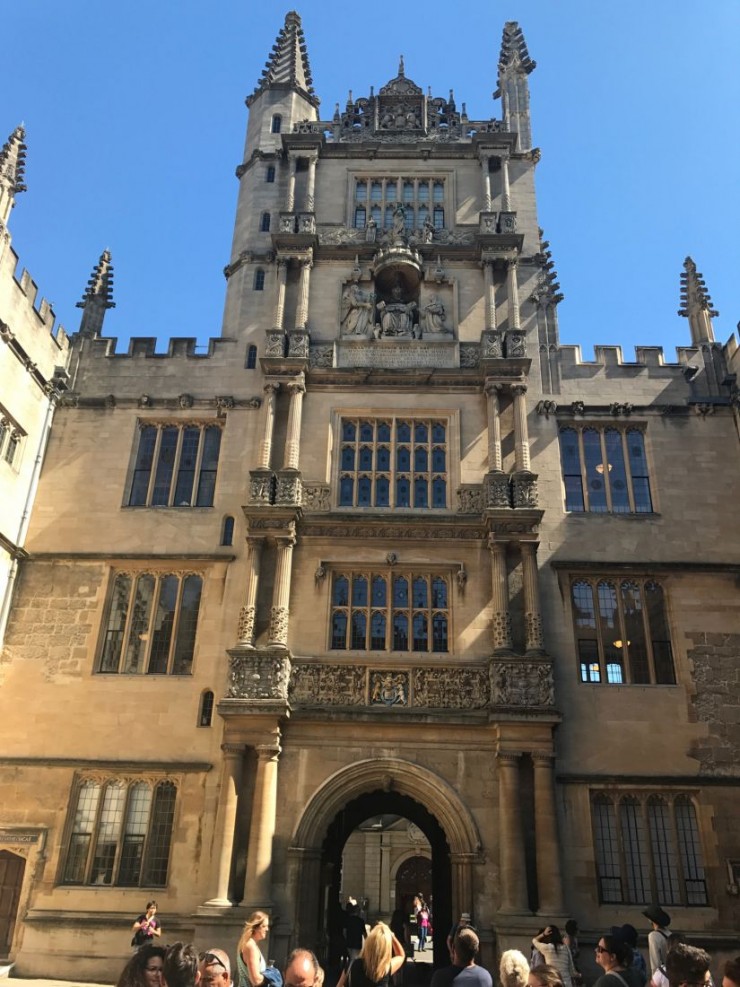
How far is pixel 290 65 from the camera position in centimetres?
2805

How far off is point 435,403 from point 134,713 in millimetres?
10641

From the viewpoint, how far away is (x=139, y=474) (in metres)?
21.0

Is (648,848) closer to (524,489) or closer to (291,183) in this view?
(524,489)

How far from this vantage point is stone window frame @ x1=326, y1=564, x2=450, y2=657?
18281 millimetres

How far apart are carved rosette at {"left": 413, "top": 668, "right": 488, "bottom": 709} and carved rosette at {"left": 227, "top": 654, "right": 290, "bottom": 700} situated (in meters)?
2.92

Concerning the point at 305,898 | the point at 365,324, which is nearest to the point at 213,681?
the point at 305,898

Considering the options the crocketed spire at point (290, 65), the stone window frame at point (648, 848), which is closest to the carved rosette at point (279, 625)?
the stone window frame at point (648, 848)

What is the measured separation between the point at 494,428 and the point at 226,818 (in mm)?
11016

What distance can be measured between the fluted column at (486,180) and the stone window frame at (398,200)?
106 cm

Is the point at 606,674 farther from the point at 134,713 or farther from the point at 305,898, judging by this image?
the point at 134,713

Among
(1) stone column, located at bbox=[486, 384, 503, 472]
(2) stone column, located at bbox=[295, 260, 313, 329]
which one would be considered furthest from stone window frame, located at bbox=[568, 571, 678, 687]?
(2) stone column, located at bbox=[295, 260, 313, 329]

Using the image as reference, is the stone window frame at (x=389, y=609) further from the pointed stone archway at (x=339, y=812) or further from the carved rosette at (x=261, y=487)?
the pointed stone archway at (x=339, y=812)

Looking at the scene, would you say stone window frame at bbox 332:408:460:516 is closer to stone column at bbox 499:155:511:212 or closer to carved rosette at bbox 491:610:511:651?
carved rosette at bbox 491:610:511:651

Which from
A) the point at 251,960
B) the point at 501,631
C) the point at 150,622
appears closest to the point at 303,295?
the point at 150,622
